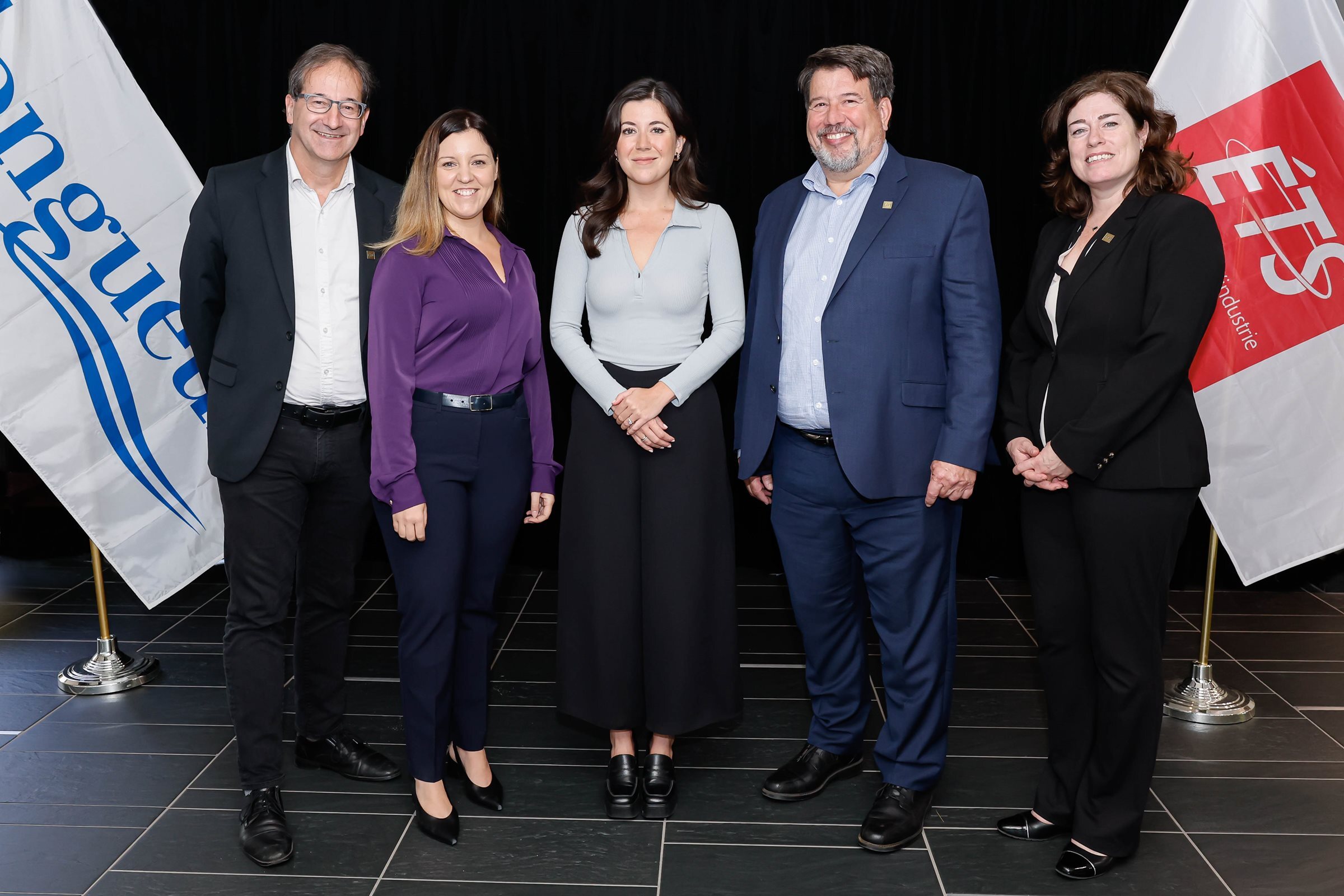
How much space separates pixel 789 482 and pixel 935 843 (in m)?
0.91

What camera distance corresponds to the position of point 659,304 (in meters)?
2.62

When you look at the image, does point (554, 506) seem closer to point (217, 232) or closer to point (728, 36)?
point (728, 36)

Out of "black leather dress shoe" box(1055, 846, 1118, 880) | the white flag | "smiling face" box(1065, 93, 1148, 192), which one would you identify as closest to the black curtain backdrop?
the white flag

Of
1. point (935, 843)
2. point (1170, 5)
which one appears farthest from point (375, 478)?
point (1170, 5)

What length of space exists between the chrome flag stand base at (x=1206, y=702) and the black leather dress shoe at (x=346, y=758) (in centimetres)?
229

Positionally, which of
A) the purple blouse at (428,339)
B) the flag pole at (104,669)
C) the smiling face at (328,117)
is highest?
the smiling face at (328,117)

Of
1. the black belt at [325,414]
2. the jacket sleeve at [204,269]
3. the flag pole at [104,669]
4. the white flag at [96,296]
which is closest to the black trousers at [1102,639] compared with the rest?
the black belt at [325,414]

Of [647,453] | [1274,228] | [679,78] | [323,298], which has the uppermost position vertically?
[679,78]

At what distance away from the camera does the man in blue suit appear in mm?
2521

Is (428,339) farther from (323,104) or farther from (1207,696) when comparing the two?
(1207,696)

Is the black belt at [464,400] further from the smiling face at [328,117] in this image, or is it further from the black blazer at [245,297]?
the smiling face at [328,117]

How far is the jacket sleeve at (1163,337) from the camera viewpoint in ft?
7.27

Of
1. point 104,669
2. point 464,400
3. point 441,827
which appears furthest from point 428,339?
point 104,669

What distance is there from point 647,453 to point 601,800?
895mm
